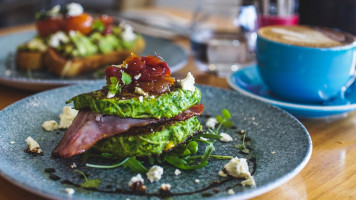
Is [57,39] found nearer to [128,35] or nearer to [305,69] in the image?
[128,35]

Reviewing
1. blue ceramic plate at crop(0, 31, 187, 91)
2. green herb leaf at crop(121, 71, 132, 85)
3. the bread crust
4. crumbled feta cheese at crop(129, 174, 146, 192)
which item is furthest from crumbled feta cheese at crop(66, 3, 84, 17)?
crumbled feta cheese at crop(129, 174, 146, 192)

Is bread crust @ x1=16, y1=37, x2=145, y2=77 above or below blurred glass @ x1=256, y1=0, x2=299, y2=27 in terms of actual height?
below

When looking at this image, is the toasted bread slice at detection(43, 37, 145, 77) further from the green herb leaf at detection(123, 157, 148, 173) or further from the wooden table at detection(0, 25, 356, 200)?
the green herb leaf at detection(123, 157, 148, 173)

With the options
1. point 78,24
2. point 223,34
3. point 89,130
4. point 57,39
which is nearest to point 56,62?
point 57,39

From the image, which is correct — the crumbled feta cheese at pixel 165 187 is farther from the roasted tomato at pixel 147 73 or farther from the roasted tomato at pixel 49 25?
the roasted tomato at pixel 49 25

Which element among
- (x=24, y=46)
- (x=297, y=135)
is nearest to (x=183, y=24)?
(x=24, y=46)

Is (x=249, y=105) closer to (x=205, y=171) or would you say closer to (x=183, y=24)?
(x=205, y=171)
